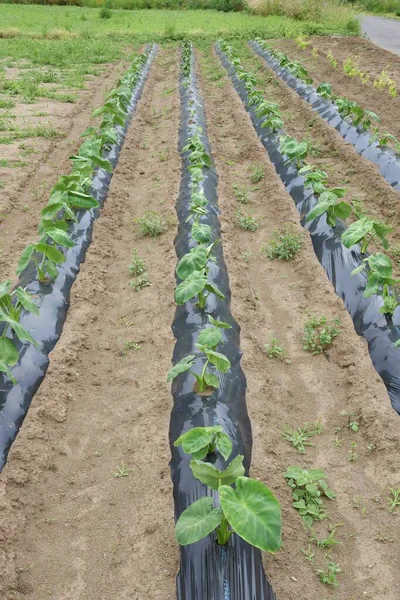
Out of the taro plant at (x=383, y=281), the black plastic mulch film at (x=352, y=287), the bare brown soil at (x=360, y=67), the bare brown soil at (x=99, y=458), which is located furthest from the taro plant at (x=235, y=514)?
the bare brown soil at (x=360, y=67)

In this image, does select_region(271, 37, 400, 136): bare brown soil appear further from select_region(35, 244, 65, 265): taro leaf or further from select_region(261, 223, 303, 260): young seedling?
select_region(35, 244, 65, 265): taro leaf

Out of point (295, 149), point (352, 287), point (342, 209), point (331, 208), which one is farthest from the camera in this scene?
point (295, 149)

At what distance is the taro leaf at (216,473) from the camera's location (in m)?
2.62

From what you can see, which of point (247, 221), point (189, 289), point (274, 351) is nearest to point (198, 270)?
point (189, 289)

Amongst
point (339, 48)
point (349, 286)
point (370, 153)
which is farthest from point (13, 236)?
point (339, 48)

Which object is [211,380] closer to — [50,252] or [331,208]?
[50,252]

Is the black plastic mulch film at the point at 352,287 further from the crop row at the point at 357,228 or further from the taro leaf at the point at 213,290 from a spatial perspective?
the taro leaf at the point at 213,290

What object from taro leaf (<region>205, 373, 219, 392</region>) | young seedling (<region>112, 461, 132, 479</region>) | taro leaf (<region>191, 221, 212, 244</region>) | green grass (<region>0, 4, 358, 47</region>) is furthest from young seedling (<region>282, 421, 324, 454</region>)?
green grass (<region>0, 4, 358, 47</region>)

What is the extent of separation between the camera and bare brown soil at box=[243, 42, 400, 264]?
6758 millimetres

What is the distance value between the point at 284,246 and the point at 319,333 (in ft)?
4.72

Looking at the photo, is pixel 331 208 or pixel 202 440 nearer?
pixel 202 440

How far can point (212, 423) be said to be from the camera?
3312 millimetres

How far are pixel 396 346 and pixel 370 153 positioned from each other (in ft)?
15.7

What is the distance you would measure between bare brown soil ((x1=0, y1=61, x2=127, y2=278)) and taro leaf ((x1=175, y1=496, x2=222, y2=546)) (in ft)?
12.0
